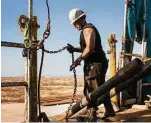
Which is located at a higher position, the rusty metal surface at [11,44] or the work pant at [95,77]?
the rusty metal surface at [11,44]

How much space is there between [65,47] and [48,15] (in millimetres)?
714

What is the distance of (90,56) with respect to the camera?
6.02m

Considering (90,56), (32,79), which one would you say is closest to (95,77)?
(90,56)

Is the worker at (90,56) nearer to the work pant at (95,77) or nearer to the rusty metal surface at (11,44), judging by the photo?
the work pant at (95,77)

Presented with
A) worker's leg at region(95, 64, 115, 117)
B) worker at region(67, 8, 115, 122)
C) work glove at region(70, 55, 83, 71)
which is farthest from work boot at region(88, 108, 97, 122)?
work glove at region(70, 55, 83, 71)

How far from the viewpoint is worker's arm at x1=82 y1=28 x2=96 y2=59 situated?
585cm

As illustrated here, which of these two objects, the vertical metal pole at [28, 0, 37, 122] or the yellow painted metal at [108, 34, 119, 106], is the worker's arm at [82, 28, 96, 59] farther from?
the yellow painted metal at [108, 34, 119, 106]

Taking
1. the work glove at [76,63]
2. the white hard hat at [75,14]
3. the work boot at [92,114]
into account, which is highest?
the white hard hat at [75,14]

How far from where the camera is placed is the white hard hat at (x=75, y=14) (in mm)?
A: 5977

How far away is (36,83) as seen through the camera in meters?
5.88

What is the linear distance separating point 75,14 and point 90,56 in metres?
0.81

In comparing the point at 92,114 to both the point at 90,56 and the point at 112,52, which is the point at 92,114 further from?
the point at 112,52

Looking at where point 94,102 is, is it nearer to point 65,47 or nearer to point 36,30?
point 65,47

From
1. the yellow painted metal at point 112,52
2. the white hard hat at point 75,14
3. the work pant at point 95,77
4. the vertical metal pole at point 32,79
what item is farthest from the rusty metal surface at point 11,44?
the yellow painted metal at point 112,52
